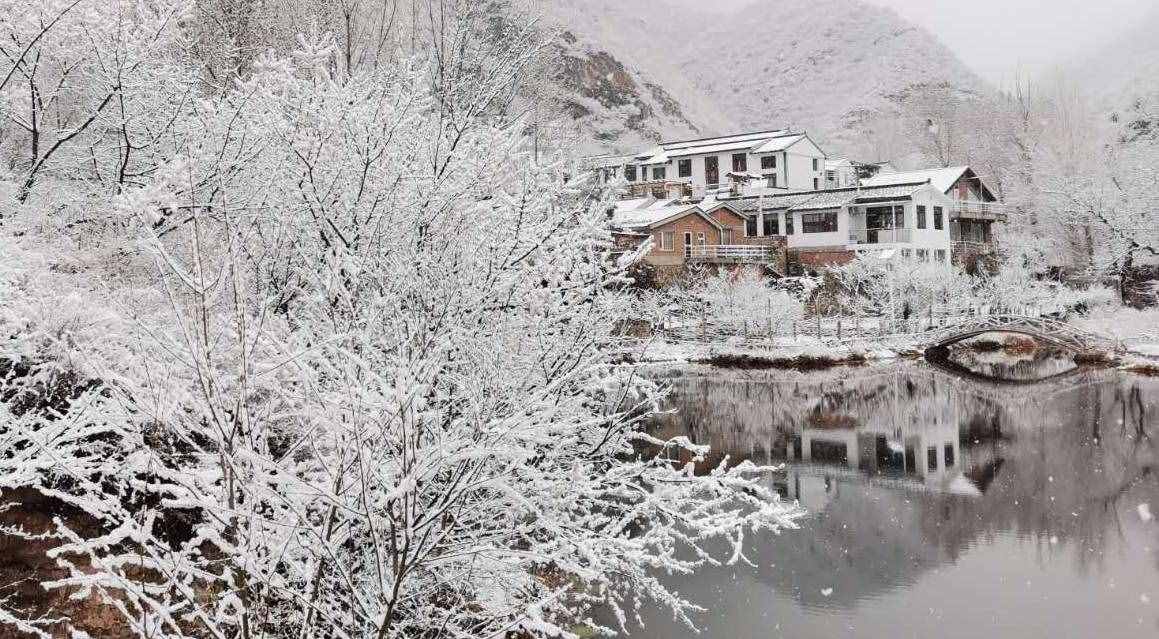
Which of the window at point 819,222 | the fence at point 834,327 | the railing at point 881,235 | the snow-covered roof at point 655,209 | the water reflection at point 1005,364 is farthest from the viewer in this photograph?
the window at point 819,222

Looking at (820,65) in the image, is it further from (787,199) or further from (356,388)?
(356,388)

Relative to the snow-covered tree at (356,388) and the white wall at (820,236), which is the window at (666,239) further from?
the snow-covered tree at (356,388)

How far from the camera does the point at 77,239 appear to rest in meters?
8.00

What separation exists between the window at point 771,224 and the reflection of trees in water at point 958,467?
17.3 meters

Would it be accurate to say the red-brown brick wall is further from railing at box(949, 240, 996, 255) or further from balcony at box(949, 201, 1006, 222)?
balcony at box(949, 201, 1006, 222)

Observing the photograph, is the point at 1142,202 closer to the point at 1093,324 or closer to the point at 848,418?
the point at 1093,324

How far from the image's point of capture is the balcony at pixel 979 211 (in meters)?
41.6

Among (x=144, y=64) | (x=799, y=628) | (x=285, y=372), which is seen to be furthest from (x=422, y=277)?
(x=799, y=628)

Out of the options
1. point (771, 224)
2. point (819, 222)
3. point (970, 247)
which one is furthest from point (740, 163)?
point (970, 247)

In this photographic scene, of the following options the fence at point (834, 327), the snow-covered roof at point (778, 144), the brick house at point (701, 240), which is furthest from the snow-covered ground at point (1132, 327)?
the snow-covered roof at point (778, 144)

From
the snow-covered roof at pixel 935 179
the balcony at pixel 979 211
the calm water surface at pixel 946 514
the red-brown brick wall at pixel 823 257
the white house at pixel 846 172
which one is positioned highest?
the white house at pixel 846 172

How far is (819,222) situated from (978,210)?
1162 cm

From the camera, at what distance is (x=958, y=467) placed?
15.1m

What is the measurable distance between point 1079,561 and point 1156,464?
235 inches
